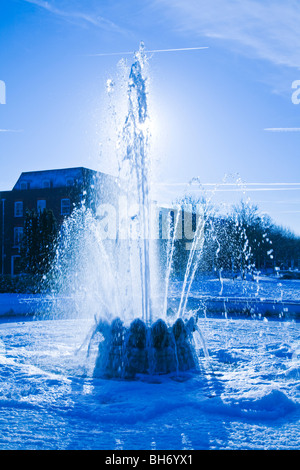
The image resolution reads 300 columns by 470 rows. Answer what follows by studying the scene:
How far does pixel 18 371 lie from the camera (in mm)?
6820

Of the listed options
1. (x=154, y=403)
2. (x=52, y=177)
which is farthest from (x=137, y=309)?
(x=52, y=177)

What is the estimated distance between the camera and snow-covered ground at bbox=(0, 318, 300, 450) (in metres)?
4.10

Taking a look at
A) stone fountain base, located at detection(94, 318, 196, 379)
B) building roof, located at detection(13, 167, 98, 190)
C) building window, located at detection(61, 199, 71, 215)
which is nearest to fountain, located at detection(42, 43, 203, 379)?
stone fountain base, located at detection(94, 318, 196, 379)

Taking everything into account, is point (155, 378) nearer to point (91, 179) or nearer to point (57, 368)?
point (57, 368)

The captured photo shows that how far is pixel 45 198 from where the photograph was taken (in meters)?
40.1

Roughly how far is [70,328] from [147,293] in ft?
15.1

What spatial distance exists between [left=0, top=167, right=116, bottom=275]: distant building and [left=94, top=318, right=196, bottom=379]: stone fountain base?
31.9 m

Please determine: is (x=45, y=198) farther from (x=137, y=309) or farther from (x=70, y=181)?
(x=137, y=309)

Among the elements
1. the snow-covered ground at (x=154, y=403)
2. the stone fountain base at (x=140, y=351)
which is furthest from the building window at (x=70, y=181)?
the stone fountain base at (x=140, y=351)

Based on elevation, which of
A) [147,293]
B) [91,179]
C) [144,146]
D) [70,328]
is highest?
[91,179]

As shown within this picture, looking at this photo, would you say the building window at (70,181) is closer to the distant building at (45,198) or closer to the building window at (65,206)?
the distant building at (45,198)

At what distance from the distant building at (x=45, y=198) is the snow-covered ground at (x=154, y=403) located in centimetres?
3161

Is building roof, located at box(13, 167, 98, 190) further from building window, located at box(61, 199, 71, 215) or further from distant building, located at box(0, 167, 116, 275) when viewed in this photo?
building window, located at box(61, 199, 71, 215)
